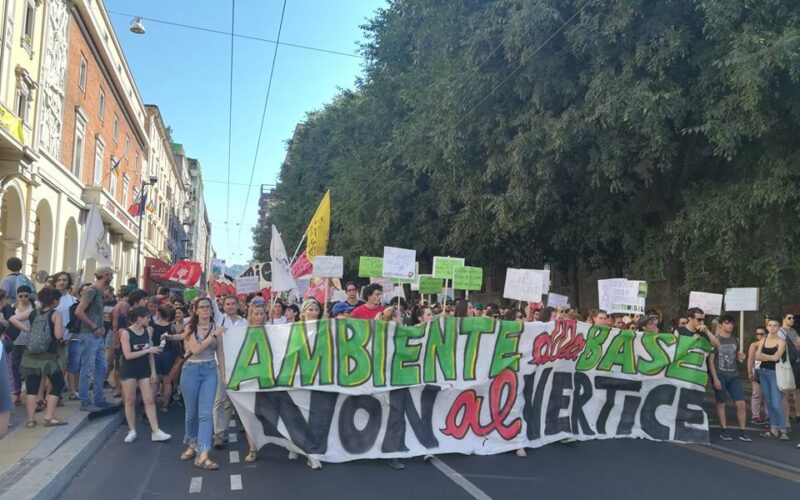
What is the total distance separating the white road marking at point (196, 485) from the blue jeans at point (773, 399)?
7526 millimetres

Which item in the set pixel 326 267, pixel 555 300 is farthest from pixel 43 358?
pixel 555 300

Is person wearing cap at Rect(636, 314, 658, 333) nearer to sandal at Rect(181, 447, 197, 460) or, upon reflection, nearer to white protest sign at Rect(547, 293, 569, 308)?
white protest sign at Rect(547, 293, 569, 308)

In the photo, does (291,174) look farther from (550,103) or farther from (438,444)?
(438,444)

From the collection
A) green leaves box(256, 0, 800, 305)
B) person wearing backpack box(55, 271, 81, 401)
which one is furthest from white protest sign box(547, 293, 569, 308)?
person wearing backpack box(55, 271, 81, 401)

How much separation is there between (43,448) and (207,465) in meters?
1.61

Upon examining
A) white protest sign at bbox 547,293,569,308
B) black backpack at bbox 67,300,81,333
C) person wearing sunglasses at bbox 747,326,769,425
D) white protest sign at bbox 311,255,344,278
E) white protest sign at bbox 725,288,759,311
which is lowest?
person wearing sunglasses at bbox 747,326,769,425

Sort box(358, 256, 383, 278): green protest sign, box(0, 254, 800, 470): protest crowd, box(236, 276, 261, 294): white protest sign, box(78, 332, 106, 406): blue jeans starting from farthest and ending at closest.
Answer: box(358, 256, 383, 278): green protest sign, box(236, 276, 261, 294): white protest sign, box(78, 332, 106, 406): blue jeans, box(0, 254, 800, 470): protest crowd

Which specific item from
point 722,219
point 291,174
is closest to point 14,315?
point 722,219

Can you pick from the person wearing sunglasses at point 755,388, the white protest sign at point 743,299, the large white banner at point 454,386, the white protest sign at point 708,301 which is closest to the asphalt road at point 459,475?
the large white banner at point 454,386

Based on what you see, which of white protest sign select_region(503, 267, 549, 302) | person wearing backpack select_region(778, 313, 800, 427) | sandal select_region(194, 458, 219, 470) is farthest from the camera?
white protest sign select_region(503, 267, 549, 302)

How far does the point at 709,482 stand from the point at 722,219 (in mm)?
7425

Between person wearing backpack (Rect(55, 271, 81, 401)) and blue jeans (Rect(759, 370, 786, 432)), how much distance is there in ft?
30.3

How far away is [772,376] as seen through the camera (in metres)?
8.91

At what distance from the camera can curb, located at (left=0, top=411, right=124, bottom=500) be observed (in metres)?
5.14
